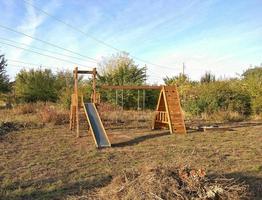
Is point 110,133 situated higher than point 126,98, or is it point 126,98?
point 126,98

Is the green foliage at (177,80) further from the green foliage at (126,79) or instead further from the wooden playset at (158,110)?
the wooden playset at (158,110)

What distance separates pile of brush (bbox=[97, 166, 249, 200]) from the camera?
438 cm

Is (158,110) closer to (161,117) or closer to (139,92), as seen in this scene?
(161,117)

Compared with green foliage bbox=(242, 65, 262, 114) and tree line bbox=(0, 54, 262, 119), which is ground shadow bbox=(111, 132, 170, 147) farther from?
green foliage bbox=(242, 65, 262, 114)

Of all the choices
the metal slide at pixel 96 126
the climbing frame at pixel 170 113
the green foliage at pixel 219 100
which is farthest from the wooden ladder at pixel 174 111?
the green foliage at pixel 219 100

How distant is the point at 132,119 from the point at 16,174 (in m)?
10.4

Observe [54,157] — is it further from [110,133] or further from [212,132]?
[212,132]

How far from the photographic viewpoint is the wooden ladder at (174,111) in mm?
12344

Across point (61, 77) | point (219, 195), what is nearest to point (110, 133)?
point (219, 195)

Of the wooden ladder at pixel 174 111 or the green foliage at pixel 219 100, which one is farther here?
the green foliage at pixel 219 100

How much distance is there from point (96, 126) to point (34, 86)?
719 inches

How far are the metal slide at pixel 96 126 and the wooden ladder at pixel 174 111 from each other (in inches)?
112

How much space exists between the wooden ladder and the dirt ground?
1.44 ft

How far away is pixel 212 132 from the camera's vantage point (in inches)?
484
